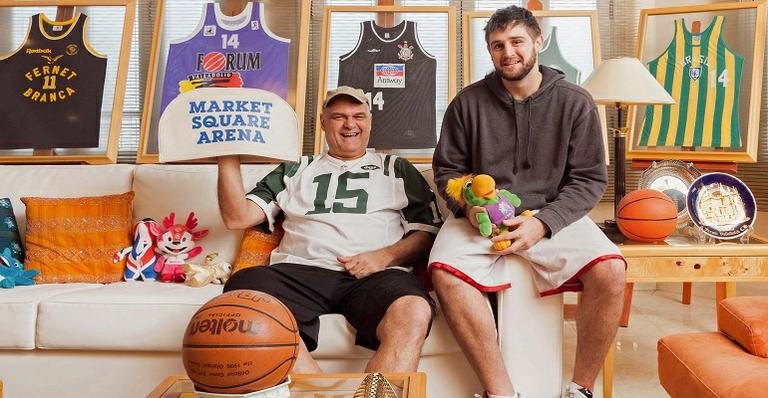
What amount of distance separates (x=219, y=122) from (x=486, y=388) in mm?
989

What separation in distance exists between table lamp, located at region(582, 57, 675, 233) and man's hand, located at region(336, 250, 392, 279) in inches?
32.7

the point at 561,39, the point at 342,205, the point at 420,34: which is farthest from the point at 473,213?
the point at 561,39

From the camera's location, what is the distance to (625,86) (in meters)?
2.63

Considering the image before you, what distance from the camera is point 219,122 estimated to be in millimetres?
2027

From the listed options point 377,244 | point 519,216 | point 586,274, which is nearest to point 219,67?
point 377,244

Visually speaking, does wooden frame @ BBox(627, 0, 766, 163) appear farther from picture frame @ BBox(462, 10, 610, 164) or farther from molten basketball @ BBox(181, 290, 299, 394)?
molten basketball @ BBox(181, 290, 299, 394)

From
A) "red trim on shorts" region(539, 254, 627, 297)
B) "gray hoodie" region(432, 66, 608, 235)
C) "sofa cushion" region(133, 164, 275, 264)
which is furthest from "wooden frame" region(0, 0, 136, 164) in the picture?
"red trim on shorts" region(539, 254, 627, 297)

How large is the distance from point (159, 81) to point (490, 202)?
2.11 m

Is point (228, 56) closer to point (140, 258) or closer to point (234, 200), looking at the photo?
point (140, 258)

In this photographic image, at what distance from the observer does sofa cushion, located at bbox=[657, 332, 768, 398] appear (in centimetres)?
145

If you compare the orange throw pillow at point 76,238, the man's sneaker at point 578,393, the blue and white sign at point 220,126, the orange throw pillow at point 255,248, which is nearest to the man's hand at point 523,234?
the man's sneaker at point 578,393

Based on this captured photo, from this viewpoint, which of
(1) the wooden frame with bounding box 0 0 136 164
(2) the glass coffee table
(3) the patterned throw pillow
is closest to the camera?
(2) the glass coffee table

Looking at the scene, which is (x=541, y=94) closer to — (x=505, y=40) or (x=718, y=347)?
(x=505, y=40)

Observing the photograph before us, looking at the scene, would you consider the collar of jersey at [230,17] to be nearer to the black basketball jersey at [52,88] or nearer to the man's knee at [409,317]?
the black basketball jersey at [52,88]
